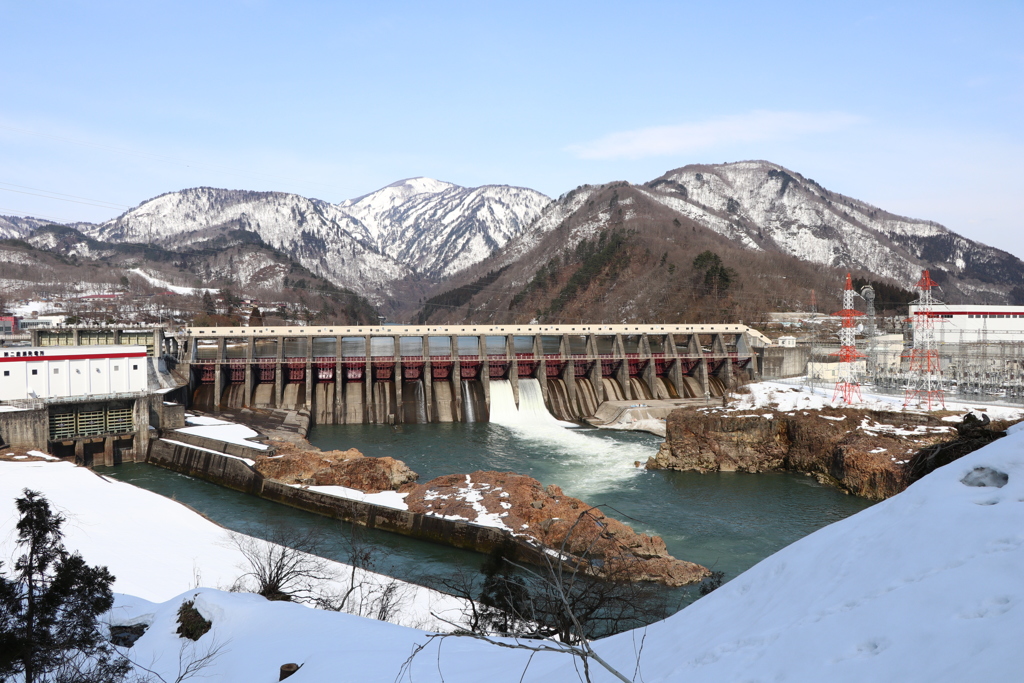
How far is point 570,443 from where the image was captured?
45.8 metres

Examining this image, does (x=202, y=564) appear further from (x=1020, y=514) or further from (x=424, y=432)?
(x=424, y=432)

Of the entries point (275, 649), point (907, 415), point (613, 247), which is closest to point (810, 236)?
point (613, 247)

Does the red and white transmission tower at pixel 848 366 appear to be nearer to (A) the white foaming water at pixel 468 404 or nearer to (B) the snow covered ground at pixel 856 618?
(A) the white foaming water at pixel 468 404

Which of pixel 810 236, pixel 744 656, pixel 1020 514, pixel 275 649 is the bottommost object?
pixel 275 649

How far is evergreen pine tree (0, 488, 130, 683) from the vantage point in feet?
30.4

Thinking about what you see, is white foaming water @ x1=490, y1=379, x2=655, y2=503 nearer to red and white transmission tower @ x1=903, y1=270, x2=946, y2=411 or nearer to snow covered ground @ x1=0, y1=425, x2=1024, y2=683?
red and white transmission tower @ x1=903, y1=270, x2=946, y2=411

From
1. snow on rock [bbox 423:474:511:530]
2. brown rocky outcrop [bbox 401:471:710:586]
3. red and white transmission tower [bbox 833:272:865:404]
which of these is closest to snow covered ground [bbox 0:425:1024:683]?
brown rocky outcrop [bbox 401:471:710:586]

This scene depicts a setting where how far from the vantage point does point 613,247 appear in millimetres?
114625

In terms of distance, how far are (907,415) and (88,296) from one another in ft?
523

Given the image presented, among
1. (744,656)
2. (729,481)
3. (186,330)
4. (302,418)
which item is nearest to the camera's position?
(744,656)

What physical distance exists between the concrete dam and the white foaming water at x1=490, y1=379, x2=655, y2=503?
65 cm

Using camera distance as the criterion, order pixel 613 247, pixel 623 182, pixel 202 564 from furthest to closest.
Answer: pixel 623 182, pixel 613 247, pixel 202 564

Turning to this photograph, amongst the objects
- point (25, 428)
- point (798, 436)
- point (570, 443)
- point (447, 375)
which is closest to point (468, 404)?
point (447, 375)

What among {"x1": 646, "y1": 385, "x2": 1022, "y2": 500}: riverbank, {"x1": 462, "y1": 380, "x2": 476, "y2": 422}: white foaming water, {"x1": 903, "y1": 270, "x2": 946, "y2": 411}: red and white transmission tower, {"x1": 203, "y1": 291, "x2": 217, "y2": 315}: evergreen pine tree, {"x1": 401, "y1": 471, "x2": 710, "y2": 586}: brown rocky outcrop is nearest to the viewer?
{"x1": 401, "y1": 471, "x2": 710, "y2": 586}: brown rocky outcrop
